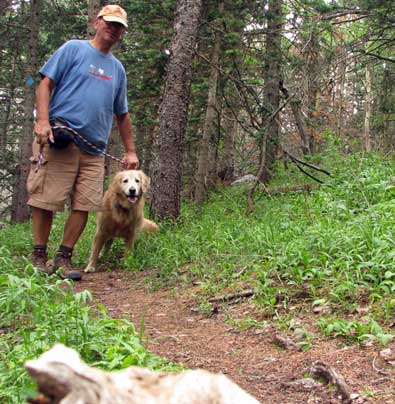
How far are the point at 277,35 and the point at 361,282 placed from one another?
24.6ft

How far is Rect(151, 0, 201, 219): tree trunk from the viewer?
22.2 feet

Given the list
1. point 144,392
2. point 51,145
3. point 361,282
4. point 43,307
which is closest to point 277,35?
point 51,145

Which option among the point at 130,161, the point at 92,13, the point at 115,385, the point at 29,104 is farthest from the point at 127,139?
the point at 29,104

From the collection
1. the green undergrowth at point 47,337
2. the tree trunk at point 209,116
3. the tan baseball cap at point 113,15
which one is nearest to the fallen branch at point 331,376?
the green undergrowth at point 47,337

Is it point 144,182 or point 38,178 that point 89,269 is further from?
point 38,178

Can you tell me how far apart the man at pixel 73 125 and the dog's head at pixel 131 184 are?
96 centimetres

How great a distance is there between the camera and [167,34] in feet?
33.5

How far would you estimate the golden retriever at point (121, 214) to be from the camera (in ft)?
19.1

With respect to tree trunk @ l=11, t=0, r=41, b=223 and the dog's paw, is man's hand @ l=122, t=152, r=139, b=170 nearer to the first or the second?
the dog's paw

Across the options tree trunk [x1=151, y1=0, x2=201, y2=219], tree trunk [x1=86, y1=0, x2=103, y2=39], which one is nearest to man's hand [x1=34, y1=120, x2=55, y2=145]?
tree trunk [x1=151, y1=0, x2=201, y2=219]

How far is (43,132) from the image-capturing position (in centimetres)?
427

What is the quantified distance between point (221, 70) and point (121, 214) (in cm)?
323

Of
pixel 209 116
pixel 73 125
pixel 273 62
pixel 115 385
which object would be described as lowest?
pixel 115 385

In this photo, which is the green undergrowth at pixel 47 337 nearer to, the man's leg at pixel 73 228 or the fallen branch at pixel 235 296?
the fallen branch at pixel 235 296
